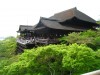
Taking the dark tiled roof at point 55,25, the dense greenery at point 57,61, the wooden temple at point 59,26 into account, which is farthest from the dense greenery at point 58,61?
the dark tiled roof at point 55,25

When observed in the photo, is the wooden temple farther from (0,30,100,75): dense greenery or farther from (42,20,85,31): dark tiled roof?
(0,30,100,75): dense greenery

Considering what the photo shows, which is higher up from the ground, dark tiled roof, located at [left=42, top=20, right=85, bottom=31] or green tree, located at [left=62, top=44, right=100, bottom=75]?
dark tiled roof, located at [left=42, top=20, right=85, bottom=31]

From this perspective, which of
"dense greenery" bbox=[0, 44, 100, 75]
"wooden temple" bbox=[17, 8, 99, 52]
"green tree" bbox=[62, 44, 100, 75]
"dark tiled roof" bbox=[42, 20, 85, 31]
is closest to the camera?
"green tree" bbox=[62, 44, 100, 75]

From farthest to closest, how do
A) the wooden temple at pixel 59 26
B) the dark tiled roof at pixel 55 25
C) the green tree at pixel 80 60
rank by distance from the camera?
the dark tiled roof at pixel 55 25 → the wooden temple at pixel 59 26 → the green tree at pixel 80 60

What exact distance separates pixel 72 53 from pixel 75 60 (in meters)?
0.73

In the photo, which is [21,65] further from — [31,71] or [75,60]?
[75,60]

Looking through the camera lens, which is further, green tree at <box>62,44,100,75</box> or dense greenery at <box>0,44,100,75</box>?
dense greenery at <box>0,44,100,75</box>

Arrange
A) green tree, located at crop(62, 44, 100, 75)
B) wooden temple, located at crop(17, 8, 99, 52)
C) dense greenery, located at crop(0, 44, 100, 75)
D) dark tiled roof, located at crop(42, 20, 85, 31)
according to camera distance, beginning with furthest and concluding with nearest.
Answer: dark tiled roof, located at crop(42, 20, 85, 31), wooden temple, located at crop(17, 8, 99, 52), dense greenery, located at crop(0, 44, 100, 75), green tree, located at crop(62, 44, 100, 75)

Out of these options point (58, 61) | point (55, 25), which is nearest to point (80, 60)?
point (58, 61)

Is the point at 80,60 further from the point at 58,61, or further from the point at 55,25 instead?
the point at 55,25

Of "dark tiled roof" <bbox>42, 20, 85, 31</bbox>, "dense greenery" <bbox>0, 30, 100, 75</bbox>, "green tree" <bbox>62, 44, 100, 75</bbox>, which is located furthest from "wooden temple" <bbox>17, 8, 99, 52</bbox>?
"green tree" <bbox>62, 44, 100, 75</bbox>

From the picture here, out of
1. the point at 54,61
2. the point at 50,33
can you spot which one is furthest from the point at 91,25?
the point at 54,61

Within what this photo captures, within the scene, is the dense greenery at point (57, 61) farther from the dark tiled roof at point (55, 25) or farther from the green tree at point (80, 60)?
the dark tiled roof at point (55, 25)

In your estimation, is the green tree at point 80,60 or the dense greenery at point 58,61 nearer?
the green tree at point 80,60
